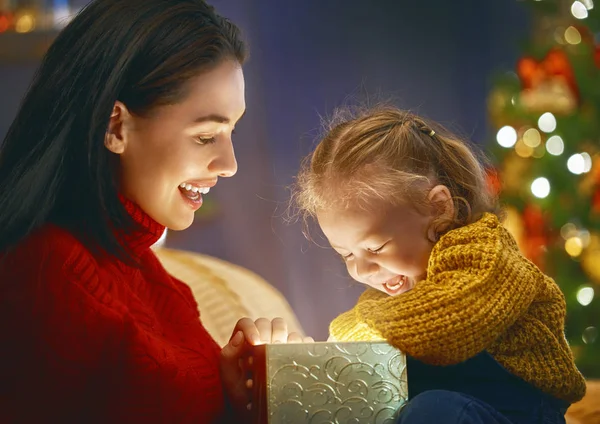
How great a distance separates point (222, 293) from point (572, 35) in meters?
2.01

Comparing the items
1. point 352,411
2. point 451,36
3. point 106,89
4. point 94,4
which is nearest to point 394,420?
point 352,411

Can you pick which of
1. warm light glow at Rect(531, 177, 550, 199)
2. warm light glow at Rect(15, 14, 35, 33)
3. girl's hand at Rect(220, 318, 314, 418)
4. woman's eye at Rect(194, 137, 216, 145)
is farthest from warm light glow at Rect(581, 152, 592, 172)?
warm light glow at Rect(15, 14, 35, 33)

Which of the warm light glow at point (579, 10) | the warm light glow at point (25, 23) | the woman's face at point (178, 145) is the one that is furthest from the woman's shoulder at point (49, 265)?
the warm light glow at point (579, 10)

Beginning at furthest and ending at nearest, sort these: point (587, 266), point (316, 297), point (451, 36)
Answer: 1. point (451, 36)
2. point (316, 297)
3. point (587, 266)

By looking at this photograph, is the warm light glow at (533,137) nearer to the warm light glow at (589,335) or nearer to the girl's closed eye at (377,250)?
the warm light glow at (589,335)

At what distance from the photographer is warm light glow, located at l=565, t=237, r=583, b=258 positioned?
123 inches

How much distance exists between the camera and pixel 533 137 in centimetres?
324

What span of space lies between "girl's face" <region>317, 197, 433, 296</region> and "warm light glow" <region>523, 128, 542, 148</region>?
→ 2036 millimetres

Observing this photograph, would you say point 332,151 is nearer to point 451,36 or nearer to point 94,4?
point 94,4

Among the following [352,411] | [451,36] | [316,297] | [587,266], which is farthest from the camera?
[451,36]

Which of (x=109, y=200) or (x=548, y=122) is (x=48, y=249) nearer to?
(x=109, y=200)

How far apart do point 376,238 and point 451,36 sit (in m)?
3.18

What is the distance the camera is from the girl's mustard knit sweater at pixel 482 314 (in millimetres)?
1175

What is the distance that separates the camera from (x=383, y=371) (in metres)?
1.16
